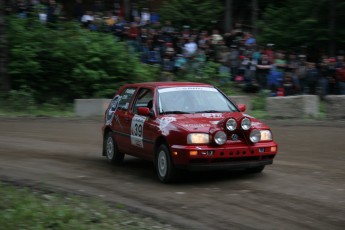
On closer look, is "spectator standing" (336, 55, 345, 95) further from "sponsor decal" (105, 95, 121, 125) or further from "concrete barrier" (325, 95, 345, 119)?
"sponsor decal" (105, 95, 121, 125)

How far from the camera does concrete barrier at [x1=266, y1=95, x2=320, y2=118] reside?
1756 centimetres

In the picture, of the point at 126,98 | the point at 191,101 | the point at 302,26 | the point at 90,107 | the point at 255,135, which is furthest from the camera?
the point at 302,26

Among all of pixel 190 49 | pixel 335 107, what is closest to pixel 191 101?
pixel 335 107

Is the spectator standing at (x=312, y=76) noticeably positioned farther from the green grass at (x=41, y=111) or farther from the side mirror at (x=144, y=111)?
the side mirror at (x=144, y=111)

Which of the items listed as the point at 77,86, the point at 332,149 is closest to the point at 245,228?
the point at 332,149

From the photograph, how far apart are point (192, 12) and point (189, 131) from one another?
2264cm

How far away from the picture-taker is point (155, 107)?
31.7 feet

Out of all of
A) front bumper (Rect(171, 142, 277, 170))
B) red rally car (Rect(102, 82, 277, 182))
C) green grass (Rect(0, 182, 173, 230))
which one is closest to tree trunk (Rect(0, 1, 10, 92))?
red rally car (Rect(102, 82, 277, 182))

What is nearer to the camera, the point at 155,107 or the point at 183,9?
the point at 155,107

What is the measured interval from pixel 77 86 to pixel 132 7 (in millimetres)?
7653

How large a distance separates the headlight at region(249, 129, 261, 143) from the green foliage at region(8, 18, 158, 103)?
45.4 ft

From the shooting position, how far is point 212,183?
29.7 feet

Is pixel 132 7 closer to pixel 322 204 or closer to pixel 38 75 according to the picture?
pixel 38 75

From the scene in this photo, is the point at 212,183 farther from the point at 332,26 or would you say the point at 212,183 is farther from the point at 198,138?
the point at 332,26
